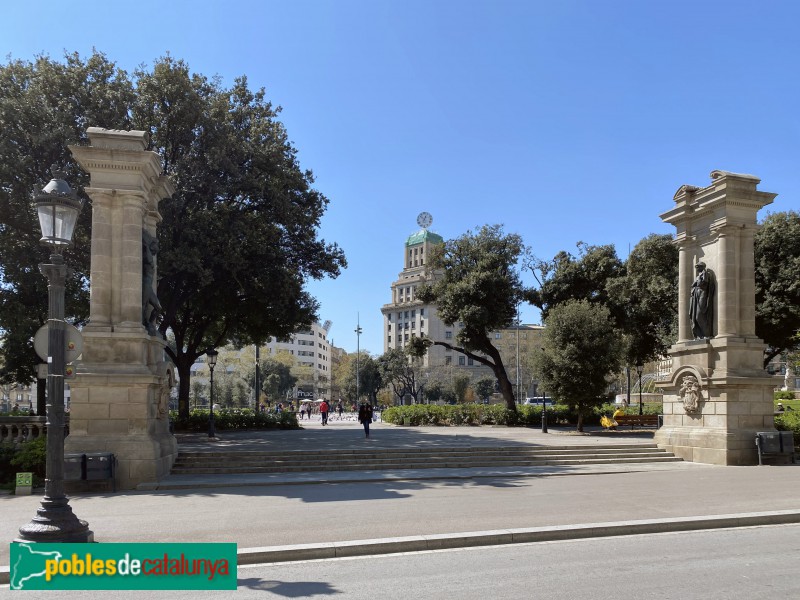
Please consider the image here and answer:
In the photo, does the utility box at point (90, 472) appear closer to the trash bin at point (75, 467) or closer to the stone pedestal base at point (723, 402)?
the trash bin at point (75, 467)

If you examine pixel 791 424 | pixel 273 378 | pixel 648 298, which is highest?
pixel 648 298

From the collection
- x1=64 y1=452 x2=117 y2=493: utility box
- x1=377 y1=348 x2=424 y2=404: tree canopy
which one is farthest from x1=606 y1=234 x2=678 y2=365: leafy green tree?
x1=377 y1=348 x2=424 y2=404: tree canopy

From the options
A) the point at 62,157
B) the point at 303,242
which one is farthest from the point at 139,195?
the point at 303,242

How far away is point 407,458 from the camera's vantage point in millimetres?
17188

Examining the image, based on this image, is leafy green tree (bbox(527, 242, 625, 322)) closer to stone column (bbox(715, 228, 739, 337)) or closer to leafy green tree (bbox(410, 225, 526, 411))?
leafy green tree (bbox(410, 225, 526, 411))

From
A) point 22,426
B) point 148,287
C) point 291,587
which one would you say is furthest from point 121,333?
point 291,587

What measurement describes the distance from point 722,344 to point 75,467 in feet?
53.6

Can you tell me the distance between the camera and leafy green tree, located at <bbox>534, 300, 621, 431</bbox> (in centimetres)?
2789

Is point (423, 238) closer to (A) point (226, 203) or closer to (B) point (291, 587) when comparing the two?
(A) point (226, 203)

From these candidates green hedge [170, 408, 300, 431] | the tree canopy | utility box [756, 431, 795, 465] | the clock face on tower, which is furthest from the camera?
the clock face on tower

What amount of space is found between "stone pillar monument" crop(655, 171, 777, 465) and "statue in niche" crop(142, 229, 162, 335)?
14.7 meters

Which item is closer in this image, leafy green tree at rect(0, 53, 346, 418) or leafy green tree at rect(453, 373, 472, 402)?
leafy green tree at rect(0, 53, 346, 418)

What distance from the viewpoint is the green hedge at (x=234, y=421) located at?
1177 inches

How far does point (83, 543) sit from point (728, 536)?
8331mm
